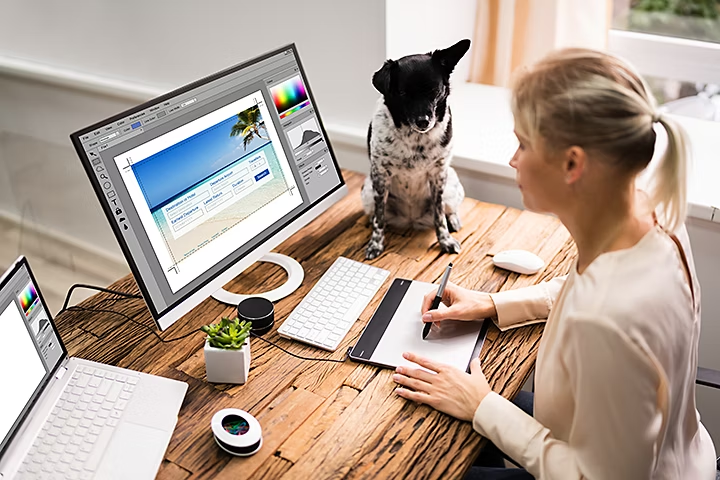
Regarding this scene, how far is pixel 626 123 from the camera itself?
90 cm

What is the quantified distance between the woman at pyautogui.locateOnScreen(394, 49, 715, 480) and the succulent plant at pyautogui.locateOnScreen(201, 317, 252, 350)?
0.43 metres

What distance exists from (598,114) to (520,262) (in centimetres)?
66

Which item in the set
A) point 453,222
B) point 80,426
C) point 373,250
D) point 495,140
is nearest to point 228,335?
point 80,426

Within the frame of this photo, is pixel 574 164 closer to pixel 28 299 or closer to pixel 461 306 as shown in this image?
pixel 461 306

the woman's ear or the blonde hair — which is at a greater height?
the blonde hair

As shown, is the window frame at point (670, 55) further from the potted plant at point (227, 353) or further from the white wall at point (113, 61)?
the potted plant at point (227, 353)

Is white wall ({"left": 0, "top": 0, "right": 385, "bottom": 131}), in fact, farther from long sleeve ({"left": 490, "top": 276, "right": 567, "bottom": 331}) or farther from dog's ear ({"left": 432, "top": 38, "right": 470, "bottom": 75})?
long sleeve ({"left": 490, "top": 276, "right": 567, "bottom": 331})

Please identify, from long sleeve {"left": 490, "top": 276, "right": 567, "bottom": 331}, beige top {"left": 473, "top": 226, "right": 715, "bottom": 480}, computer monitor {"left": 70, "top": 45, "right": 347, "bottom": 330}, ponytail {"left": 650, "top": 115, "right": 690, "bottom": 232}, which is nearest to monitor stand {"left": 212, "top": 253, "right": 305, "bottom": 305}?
computer monitor {"left": 70, "top": 45, "right": 347, "bottom": 330}

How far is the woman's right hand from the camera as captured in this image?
52.0 inches

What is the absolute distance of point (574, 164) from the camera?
939 mm

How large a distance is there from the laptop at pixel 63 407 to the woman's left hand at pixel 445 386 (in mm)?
392

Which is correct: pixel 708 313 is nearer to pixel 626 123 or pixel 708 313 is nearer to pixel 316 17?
pixel 626 123

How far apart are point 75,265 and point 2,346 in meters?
2.21

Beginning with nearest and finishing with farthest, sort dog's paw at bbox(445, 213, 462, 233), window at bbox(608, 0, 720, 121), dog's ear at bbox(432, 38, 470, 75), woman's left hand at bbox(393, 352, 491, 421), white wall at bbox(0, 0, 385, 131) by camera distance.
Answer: woman's left hand at bbox(393, 352, 491, 421) < dog's ear at bbox(432, 38, 470, 75) < dog's paw at bbox(445, 213, 462, 233) < white wall at bbox(0, 0, 385, 131) < window at bbox(608, 0, 720, 121)
